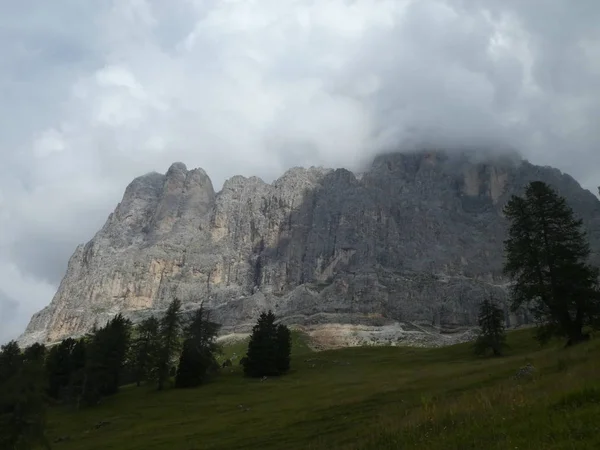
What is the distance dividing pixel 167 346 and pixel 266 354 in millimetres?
16185

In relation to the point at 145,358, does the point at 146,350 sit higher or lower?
higher

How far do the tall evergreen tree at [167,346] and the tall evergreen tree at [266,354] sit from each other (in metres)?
12.1

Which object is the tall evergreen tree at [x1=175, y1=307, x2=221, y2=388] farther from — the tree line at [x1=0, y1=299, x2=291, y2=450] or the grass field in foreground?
the grass field in foreground

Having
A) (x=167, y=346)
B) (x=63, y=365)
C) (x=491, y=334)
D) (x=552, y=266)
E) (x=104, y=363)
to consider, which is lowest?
(x=63, y=365)

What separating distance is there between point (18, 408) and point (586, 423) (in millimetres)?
35077

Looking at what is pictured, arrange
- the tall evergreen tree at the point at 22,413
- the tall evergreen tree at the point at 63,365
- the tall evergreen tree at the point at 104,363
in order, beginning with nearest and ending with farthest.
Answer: the tall evergreen tree at the point at 22,413 → the tall evergreen tree at the point at 104,363 → the tall evergreen tree at the point at 63,365

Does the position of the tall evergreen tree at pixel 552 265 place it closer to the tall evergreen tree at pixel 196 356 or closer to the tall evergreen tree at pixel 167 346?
the tall evergreen tree at pixel 196 356

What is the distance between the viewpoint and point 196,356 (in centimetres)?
7394

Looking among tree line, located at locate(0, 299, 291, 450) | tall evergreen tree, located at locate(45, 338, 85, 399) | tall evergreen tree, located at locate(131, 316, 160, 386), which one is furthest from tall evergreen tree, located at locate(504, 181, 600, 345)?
tall evergreen tree, located at locate(45, 338, 85, 399)

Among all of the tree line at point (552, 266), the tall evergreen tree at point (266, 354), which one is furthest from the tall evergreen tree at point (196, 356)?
→ the tree line at point (552, 266)

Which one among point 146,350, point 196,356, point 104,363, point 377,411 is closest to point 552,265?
point 377,411

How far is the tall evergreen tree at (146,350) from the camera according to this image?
76500 mm

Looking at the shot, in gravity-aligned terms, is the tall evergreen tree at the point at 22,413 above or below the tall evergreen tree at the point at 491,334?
below

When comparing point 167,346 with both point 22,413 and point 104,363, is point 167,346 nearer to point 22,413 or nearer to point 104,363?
point 104,363
